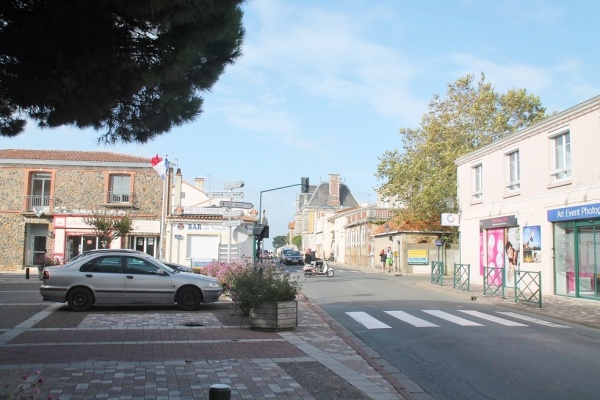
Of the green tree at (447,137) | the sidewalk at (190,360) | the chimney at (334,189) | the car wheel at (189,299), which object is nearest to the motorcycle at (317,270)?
the green tree at (447,137)

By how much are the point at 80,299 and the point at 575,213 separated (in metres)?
14.9

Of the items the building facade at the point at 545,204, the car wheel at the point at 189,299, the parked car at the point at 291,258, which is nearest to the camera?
the car wheel at the point at 189,299

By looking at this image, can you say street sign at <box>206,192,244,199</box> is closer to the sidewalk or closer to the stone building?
the sidewalk

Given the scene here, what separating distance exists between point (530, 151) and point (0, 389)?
19.1 meters

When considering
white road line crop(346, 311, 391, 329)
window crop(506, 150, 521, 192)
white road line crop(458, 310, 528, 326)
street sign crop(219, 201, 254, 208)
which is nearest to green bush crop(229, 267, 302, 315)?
white road line crop(346, 311, 391, 329)

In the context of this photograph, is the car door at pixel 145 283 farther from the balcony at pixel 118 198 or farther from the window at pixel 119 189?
the window at pixel 119 189

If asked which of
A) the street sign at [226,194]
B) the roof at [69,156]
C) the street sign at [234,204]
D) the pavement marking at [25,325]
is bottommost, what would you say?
the pavement marking at [25,325]

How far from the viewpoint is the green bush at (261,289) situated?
33.6 ft

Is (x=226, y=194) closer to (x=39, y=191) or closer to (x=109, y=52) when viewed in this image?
(x=109, y=52)

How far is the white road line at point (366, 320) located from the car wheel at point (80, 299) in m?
A: 6.39

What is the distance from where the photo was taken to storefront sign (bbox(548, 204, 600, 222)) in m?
16.3

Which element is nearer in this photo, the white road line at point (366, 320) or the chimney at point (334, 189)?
the white road line at point (366, 320)

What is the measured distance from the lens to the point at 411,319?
12500 mm

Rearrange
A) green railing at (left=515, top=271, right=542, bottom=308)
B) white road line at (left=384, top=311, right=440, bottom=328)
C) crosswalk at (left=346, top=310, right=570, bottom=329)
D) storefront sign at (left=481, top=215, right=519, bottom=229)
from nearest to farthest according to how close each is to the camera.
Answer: white road line at (left=384, top=311, right=440, bottom=328), crosswalk at (left=346, top=310, right=570, bottom=329), green railing at (left=515, top=271, right=542, bottom=308), storefront sign at (left=481, top=215, right=519, bottom=229)
